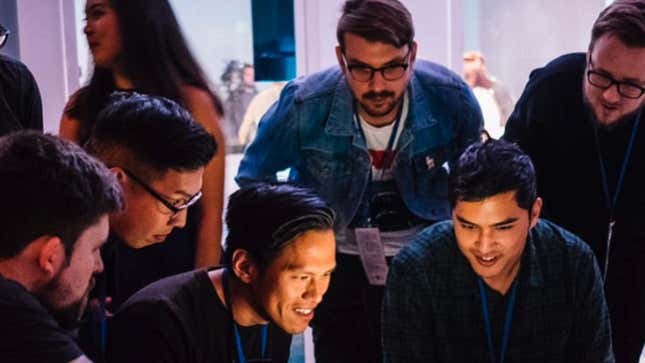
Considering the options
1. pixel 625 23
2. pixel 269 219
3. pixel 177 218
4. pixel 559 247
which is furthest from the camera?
Result: pixel 625 23

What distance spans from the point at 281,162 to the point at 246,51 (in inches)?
44.9

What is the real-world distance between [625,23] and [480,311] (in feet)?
3.10

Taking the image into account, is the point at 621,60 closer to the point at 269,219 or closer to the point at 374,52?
the point at 374,52

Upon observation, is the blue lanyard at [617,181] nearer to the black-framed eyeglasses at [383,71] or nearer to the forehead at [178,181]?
the black-framed eyeglasses at [383,71]

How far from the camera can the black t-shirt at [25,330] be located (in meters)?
1.42

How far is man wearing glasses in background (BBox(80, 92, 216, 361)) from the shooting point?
208 centimetres

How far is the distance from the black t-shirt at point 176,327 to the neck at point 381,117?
861 millimetres

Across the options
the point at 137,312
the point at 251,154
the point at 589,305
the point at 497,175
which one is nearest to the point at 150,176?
the point at 137,312

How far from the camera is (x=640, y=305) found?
290cm

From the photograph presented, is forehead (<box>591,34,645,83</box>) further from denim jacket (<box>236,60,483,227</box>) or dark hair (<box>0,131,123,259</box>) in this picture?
dark hair (<box>0,131,123,259</box>)

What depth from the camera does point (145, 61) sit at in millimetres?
2629

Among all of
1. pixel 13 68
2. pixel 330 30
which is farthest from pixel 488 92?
pixel 13 68

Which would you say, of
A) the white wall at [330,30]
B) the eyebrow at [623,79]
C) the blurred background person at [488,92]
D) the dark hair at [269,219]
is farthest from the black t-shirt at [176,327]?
the blurred background person at [488,92]

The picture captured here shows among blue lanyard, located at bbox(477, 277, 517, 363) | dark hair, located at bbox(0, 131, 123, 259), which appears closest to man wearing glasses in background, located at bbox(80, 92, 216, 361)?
dark hair, located at bbox(0, 131, 123, 259)
